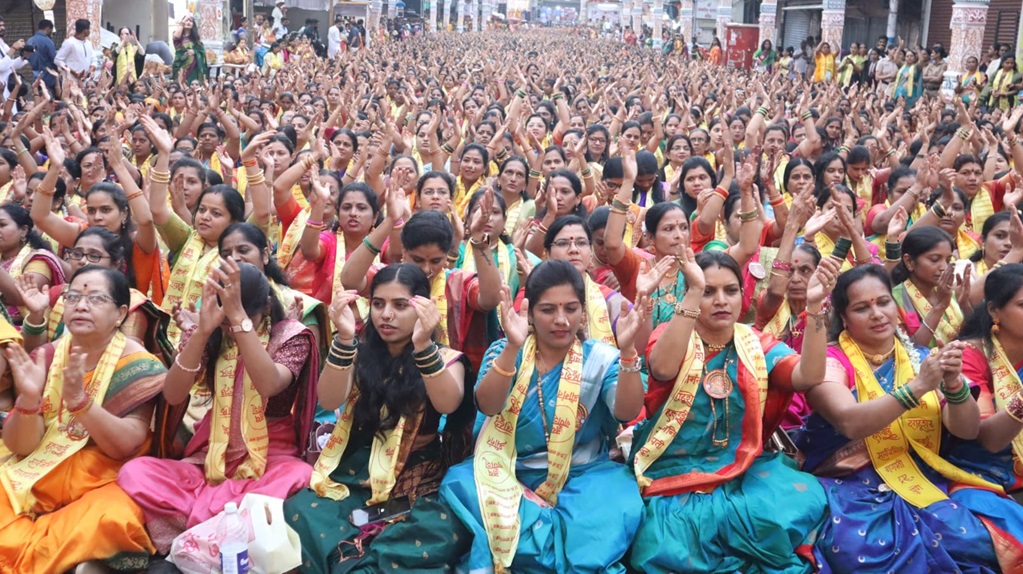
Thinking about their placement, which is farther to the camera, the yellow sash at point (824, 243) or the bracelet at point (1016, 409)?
the yellow sash at point (824, 243)

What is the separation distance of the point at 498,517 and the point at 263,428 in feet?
2.76

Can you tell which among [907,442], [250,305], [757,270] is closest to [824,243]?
[757,270]

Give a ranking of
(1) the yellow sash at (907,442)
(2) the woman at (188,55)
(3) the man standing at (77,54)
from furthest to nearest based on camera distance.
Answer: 1. (2) the woman at (188,55)
2. (3) the man standing at (77,54)
3. (1) the yellow sash at (907,442)

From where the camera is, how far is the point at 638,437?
3184mm

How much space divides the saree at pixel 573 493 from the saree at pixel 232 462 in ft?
1.86

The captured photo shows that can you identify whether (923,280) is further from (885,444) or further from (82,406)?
(82,406)

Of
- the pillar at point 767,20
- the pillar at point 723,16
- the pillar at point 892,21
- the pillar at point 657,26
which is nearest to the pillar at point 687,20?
the pillar at point 657,26

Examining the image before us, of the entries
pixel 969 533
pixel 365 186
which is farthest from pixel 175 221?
pixel 969 533

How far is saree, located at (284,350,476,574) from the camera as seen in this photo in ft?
9.48

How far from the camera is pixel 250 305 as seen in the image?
3211 millimetres

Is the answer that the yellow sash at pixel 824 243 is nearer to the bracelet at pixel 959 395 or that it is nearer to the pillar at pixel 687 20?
the bracelet at pixel 959 395

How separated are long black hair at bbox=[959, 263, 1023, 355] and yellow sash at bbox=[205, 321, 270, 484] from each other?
223 centimetres

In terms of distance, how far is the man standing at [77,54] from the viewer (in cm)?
1141

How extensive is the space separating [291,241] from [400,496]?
2067 mm
